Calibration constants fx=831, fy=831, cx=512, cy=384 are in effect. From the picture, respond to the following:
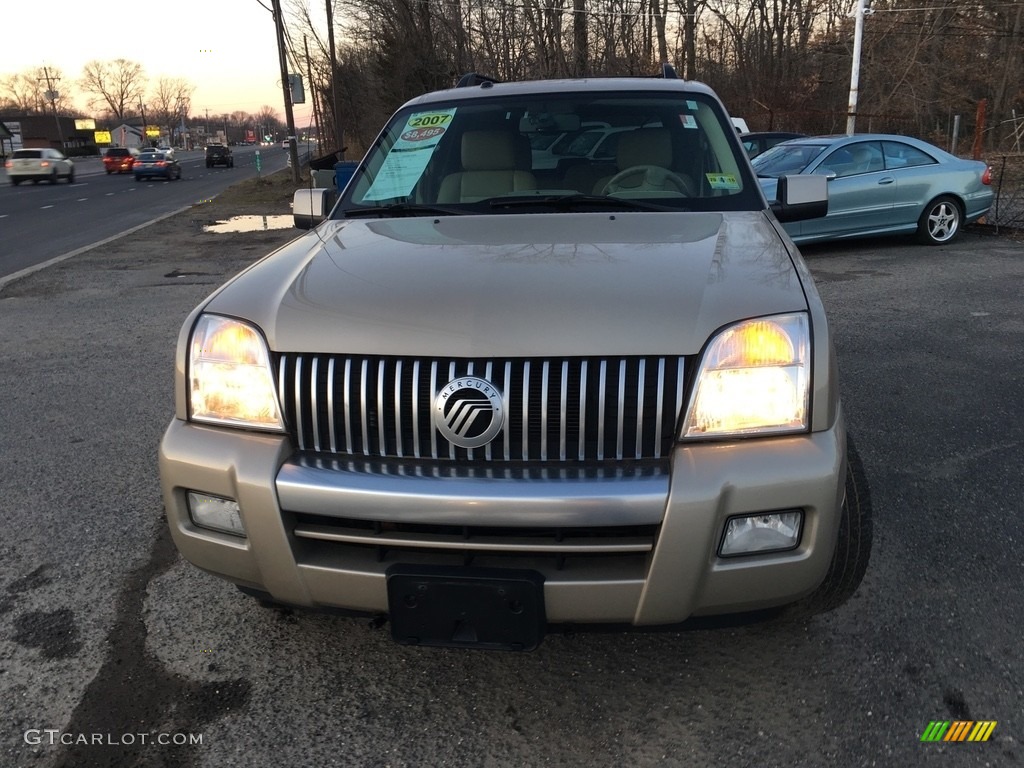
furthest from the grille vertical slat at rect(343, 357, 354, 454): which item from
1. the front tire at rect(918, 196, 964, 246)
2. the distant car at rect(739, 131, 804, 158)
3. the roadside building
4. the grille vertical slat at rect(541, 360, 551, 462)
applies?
the roadside building

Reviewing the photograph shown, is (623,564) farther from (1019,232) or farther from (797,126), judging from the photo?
(797,126)

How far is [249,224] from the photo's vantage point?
57.5ft

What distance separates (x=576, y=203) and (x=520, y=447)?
4.73 ft

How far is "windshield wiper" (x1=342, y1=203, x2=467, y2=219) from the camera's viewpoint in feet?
10.7

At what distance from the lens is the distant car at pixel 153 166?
40656 mm

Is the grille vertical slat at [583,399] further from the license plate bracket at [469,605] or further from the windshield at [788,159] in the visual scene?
the windshield at [788,159]

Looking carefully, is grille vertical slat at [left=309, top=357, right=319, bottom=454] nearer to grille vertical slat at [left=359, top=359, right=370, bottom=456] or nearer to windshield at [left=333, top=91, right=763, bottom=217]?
grille vertical slat at [left=359, top=359, right=370, bottom=456]

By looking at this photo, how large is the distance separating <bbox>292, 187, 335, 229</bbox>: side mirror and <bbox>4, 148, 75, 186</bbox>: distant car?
39.2 metres

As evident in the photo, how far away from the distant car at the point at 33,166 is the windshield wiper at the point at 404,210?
3976 centimetres

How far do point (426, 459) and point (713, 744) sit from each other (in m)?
1.08

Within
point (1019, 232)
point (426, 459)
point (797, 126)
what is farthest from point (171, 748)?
point (797, 126)

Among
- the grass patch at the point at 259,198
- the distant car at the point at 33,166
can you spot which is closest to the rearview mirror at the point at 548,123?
the grass patch at the point at 259,198

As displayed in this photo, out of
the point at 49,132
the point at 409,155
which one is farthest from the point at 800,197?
the point at 49,132

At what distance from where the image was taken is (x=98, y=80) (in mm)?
146375
